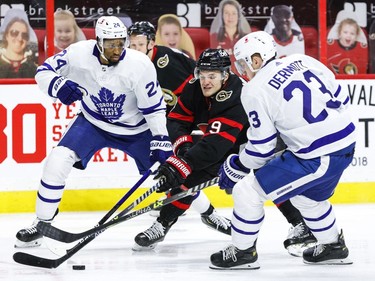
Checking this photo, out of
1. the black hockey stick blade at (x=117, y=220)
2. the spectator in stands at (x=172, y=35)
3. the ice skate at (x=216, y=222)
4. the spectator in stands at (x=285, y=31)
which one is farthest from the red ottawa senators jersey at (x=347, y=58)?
the black hockey stick blade at (x=117, y=220)

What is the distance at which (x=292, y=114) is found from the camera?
407 cm

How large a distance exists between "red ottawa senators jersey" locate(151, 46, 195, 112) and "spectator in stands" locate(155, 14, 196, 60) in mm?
919

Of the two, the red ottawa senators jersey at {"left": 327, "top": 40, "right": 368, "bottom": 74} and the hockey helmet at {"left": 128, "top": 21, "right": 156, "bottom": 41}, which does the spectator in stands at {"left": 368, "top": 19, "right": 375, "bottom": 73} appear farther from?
the hockey helmet at {"left": 128, "top": 21, "right": 156, "bottom": 41}

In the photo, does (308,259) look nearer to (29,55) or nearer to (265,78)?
(265,78)

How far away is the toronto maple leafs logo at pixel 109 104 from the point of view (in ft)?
16.1

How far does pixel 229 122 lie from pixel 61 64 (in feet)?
2.85

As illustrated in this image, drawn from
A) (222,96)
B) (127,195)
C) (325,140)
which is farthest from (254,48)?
(127,195)

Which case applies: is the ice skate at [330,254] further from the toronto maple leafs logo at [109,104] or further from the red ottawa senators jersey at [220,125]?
the toronto maple leafs logo at [109,104]

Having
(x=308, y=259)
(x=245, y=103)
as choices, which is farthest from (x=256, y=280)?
(x=245, y=103)

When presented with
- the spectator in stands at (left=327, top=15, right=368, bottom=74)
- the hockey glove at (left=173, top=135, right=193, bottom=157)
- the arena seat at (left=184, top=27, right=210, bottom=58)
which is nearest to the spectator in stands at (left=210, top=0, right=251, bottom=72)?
the arena seat at (left=184, top=27, right=210, bottom=58)

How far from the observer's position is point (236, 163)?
4301 mm

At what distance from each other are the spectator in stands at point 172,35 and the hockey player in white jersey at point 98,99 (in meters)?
1.56

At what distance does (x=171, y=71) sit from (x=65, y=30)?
1.10 metres

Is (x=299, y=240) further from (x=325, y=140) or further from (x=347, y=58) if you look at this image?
(x=347, y=58)
